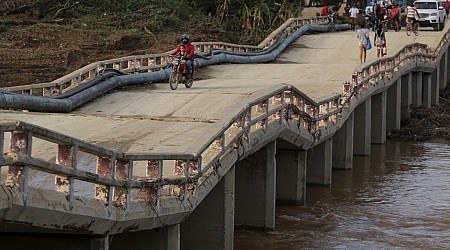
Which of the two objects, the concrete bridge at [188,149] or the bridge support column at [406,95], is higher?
the bridge support column at [406,95]

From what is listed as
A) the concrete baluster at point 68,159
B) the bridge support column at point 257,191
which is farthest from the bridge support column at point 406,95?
the concrete baluster at point 68,159

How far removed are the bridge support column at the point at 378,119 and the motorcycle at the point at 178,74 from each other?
27.9ft

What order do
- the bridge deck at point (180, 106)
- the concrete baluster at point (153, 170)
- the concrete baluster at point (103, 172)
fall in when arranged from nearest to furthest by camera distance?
the concrete baluster at point (103, 172) < the concrete baluster at point (153, 170) < the bridge deck at point (180, 106)

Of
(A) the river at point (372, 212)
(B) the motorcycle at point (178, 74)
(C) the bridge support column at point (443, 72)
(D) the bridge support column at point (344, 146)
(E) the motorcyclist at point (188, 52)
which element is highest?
(C) the bridge support column at point (443, 72)

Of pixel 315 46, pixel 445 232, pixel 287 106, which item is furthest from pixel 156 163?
pixel 315 46

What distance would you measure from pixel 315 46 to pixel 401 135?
28.1 ft

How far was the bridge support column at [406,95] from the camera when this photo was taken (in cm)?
3438

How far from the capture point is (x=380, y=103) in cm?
3016

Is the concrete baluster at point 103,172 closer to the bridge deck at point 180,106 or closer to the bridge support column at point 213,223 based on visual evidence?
the bridge deck at point 180,106

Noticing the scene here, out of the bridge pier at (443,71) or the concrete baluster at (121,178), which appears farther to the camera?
the bridge pier at (443,71)

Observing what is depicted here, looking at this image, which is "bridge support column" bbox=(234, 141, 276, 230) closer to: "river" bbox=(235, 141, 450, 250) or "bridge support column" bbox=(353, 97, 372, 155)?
"river" bbox=(235, 141, 450, 250)

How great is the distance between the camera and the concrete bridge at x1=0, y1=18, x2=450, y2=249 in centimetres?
1025

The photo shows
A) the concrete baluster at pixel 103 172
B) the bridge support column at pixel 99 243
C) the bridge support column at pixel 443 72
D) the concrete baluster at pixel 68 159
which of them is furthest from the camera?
the bridge support column at pixel 443 72

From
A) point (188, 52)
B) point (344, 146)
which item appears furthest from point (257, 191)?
point (344, 146)
